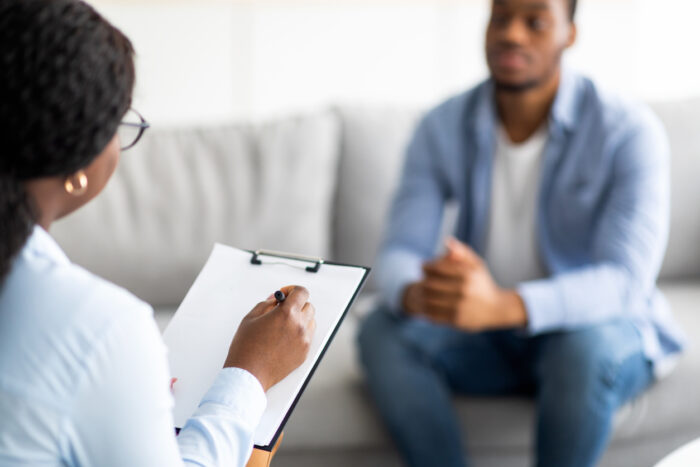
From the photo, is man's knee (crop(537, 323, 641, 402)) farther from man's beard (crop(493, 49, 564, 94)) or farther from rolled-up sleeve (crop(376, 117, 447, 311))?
man's beard (crop(493, 49, 564, 94))

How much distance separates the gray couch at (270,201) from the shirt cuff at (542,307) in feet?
1.36

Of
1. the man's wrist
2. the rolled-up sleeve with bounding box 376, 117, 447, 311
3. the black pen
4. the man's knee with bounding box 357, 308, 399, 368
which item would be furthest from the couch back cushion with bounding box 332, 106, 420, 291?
the black pen

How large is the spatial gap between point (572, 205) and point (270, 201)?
2.25ft

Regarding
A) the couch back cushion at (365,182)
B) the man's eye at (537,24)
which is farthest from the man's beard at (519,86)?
the couch back cushion at (365,182)

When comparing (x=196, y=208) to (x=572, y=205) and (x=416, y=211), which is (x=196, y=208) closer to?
(x=416, y=211)

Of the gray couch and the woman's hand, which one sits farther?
the gray couch

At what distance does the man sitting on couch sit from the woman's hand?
577 mm

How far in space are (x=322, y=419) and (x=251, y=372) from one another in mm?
684

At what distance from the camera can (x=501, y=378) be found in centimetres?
147

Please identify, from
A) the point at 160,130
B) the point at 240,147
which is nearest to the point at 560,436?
the point at 240,147

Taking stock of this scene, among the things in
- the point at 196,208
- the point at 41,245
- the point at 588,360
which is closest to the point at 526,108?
the point at 588,360

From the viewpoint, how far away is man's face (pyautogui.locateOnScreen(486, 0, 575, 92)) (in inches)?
59.9

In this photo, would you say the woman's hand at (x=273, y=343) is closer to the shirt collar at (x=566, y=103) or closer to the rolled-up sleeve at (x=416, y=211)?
the rolled-up sleeve at (x=416, y=211)

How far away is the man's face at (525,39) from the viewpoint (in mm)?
1521
